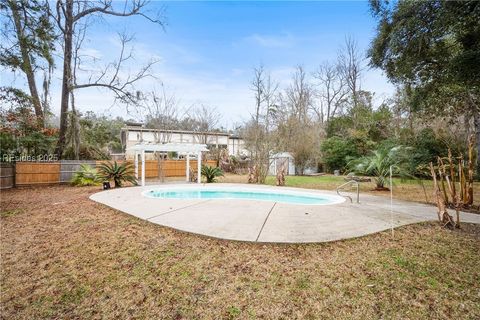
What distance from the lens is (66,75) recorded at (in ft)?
44.3

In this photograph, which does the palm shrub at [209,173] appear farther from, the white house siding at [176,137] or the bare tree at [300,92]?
the bare tree at [300,92]

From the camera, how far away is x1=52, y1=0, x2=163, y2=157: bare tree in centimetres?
1327

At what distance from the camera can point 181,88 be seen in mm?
21031

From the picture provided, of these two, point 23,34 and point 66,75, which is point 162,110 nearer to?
point 66,75

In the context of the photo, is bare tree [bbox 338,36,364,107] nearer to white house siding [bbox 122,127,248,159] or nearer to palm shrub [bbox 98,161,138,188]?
white house siding [bbox 122,127,248,159]

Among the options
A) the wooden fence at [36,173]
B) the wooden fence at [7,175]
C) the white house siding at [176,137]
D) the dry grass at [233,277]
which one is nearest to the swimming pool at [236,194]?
the dry grass at [233,277]

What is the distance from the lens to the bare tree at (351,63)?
2536 cm

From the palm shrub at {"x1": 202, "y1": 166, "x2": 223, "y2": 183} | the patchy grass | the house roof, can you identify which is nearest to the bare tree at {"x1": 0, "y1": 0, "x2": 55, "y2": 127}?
the house roof

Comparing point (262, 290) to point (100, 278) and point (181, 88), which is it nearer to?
point (100, 278)

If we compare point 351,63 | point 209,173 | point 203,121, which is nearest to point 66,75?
point 209,173

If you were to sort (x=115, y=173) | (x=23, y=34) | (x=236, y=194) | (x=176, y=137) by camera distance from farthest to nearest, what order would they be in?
(x=176, y=137) < (x=115, y=173) < (x=236, y=194) < (x=23, y=34)

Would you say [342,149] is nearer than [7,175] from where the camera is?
No

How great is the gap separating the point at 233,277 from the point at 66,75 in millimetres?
15119

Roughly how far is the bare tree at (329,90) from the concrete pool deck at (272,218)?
72.7 ft
